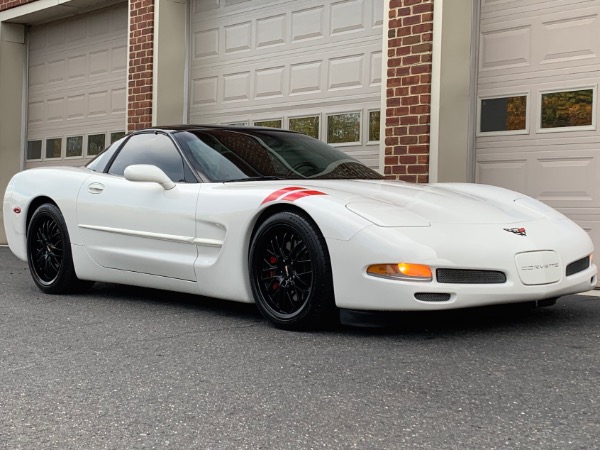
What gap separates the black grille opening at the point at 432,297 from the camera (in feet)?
14.5

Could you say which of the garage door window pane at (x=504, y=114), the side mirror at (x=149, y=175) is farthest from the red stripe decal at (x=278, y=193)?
the garage door window pane at (x=504, y=114)

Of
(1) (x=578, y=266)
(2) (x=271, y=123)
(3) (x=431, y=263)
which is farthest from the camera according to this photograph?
(2) (x=271, y=123)

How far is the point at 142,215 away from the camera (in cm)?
579

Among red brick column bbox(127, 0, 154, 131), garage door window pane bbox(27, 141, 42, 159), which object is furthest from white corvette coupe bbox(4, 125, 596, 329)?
garage door window pane bbox(27, 141, 42, 159)

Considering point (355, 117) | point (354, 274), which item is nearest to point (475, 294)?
point (354, 274)

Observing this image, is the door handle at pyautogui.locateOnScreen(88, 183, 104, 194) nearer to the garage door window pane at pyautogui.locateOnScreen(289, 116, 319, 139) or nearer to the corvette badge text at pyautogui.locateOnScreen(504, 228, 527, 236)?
the corvette badge text at pyautogui.locateOnScreen(504, 228, 527, 236)

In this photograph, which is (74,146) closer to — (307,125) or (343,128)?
(307,125)

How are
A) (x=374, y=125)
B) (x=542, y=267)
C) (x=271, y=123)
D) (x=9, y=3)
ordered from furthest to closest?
(x=9, y=3)
(x=271, y=123)
(x=374, y=125)
(x=542, y=267)

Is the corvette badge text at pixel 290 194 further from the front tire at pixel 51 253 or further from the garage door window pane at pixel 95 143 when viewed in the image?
the garage door window pane at pixel 95 143

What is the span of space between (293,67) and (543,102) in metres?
3.24

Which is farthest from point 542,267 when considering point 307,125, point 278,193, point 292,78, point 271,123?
point 271,123

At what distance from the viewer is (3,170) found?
14305 mm

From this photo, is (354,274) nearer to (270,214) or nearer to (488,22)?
(270,214)

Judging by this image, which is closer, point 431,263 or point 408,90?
point 431,263
